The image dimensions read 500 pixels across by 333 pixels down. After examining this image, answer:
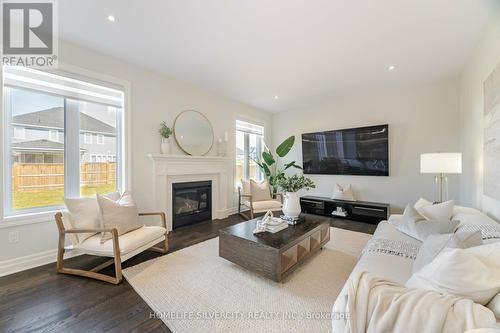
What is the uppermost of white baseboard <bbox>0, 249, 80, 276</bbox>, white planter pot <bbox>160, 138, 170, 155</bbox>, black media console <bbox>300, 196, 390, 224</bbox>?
white planter pot <bbox>160, 138, 170, 155</bbox>

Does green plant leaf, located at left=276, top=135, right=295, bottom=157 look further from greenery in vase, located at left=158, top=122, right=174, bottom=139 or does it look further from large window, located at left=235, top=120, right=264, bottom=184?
greenery in vase, located at left=158, top=122, right=174, bottom=139

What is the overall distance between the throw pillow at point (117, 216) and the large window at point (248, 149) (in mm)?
2596

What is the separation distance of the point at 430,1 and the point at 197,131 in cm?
342

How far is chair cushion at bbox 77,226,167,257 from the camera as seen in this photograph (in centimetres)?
201

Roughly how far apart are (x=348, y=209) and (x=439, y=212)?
2070 mm

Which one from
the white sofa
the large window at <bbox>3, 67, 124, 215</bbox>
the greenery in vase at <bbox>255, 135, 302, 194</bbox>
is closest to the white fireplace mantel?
the large window at <bbox>3, 67, 124, 215</bbox>

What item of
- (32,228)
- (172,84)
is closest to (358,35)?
(172,84)

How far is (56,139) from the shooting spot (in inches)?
99.9

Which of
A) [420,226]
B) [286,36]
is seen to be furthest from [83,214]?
[420,226]

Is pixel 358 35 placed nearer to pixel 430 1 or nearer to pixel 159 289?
pixel 430 1

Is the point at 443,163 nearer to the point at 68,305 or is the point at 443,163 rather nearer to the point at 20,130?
the point at 68,305

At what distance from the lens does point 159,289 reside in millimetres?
1848

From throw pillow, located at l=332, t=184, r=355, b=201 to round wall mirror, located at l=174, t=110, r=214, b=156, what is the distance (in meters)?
2.82

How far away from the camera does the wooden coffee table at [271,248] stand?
1860 mm
